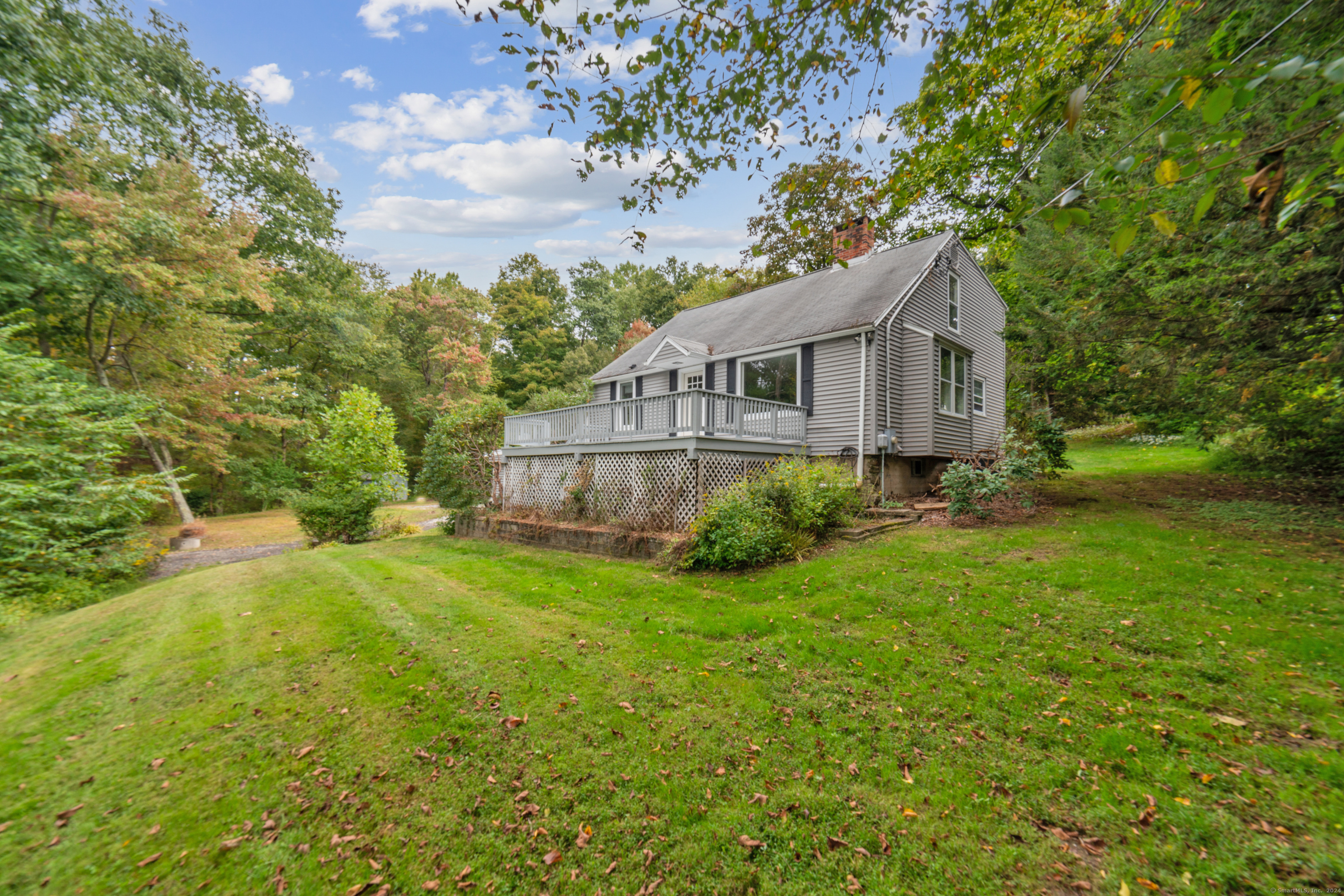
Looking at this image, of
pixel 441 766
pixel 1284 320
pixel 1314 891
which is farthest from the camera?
pixel 1284 320

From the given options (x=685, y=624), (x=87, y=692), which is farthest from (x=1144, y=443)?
(x=87, y=692)

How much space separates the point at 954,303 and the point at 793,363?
5011mm

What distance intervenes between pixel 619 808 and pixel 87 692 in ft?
15.2

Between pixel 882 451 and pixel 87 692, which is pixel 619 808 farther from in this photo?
pixel 882 451

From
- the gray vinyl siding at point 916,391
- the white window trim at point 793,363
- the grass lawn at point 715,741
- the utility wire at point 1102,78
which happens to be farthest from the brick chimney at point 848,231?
the gray vinyl siding at point 916,391

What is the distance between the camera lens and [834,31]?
12.3 ft

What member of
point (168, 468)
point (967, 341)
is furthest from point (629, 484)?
point (168, 468)

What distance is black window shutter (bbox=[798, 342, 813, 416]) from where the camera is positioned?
38.5 feet

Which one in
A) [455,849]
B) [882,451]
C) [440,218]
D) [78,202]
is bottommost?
[455,849]

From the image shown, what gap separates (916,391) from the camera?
446 inches

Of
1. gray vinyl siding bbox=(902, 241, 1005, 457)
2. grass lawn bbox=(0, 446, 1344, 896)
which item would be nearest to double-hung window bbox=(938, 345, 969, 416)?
gray vinyl siding bbox=(902, 241, 1005, 457)

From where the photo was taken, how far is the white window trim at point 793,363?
1188 centimetres

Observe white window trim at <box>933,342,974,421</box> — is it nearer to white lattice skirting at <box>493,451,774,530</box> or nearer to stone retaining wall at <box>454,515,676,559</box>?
→ white lattice skirting at <box>493,451,774,530</box>

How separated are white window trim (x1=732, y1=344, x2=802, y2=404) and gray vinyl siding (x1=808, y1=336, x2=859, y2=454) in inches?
12.3
